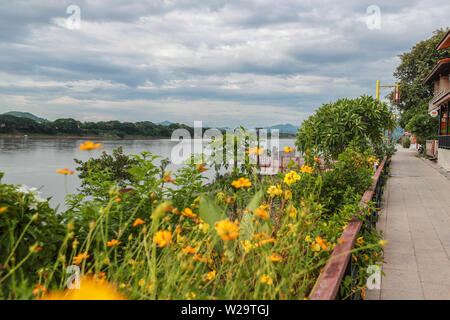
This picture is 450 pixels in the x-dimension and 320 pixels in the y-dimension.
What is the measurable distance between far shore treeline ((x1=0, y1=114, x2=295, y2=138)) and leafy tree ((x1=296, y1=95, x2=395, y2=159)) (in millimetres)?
1162

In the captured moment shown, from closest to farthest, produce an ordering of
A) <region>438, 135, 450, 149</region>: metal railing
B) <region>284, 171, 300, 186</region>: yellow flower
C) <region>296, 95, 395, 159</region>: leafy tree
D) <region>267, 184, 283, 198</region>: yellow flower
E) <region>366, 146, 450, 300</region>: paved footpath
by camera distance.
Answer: <region>267, 184, 283, 198</region>: yellow flower < <region>284, 171, 300, 186</region>: yellow flower < <region>366, 146, 450, 300</region>: paved footpath < <region>296, 95, 395, 159</region>: leafy tree < <region>438, 135, 450, 149</region>: metal railing

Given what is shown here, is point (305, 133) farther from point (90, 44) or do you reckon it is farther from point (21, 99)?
point (21, 99)

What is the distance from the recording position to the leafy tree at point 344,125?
651cm

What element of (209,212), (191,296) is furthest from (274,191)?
(191,296)

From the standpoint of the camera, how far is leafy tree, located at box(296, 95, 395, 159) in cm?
651

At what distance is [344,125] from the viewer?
6.58 m

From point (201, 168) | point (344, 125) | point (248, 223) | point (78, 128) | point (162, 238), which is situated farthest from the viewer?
point (78, 128)

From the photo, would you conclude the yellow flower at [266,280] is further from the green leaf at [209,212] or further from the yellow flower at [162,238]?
the green leaf at [209,212]

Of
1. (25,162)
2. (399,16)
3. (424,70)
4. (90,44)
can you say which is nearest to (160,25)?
(90,44)

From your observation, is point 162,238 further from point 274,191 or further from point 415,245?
point 415,245

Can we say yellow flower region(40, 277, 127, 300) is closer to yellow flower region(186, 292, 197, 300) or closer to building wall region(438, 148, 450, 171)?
yellow flower region(186, 292, 197, 300)

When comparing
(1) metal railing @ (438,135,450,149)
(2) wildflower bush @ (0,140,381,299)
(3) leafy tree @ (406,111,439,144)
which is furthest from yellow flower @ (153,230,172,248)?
(3) leafy tree @ (406,111,439,144)

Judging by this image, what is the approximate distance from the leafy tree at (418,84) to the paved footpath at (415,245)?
655 inches

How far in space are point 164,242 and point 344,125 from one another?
19.8 ft
